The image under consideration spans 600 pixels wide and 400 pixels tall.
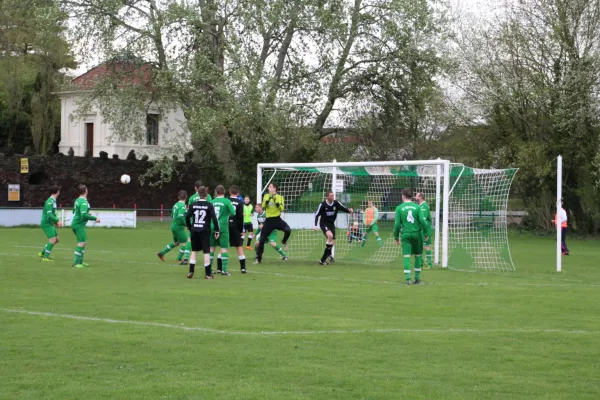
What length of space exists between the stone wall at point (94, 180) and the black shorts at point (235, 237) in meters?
29.1

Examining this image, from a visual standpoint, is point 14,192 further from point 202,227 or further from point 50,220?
point 202,227

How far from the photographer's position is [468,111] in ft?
149

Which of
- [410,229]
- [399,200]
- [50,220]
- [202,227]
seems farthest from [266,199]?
[399,200]

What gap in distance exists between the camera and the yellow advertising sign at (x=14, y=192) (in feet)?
157

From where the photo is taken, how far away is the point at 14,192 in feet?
157

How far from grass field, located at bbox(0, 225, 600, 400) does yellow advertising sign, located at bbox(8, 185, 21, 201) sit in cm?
2945

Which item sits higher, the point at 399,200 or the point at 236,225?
the point at 399,200

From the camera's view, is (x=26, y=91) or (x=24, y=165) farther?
(x=26, y=91)

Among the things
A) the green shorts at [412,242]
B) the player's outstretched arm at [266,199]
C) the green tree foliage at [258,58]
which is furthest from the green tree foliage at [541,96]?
the green shorts at [412,242]

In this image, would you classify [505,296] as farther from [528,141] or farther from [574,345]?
[528,141]

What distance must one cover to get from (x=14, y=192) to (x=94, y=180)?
4843 millimetres

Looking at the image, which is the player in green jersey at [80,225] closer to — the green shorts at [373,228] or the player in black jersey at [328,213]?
the player in black jersey at [328,213]

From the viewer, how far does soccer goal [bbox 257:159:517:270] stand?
2433 centimetres

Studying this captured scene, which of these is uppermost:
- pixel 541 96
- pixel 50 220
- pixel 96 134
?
pixel 541 96
